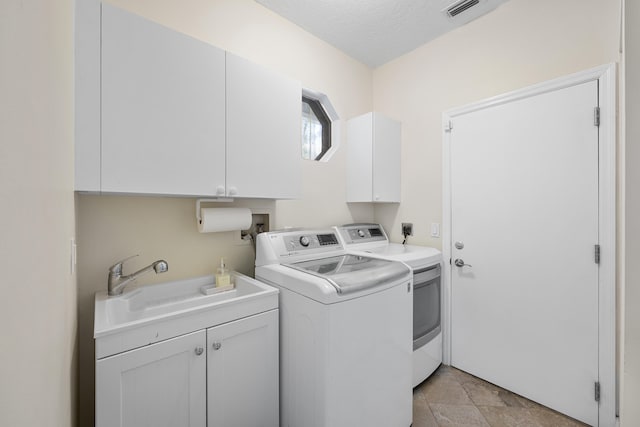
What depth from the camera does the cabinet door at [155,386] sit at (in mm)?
1027

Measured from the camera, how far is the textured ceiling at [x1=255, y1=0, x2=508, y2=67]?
6.61 feet

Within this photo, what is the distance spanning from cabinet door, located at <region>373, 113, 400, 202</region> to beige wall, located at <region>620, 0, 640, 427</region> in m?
1.67

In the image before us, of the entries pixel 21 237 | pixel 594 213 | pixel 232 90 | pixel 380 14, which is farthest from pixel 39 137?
pixel 594 213

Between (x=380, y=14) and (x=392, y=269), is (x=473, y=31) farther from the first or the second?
(x=392, y=269)

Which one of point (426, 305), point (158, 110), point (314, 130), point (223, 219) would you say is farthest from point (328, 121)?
point (426, 305)

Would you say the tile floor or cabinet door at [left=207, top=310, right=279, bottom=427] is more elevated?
cabinet door at [left=207, top=310, right=279, bottom=427]

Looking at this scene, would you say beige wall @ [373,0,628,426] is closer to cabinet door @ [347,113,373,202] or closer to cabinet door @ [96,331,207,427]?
cabinet door @ [347,113,373,202]

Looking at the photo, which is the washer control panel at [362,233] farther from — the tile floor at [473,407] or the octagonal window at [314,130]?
the tile floor at [473,407]

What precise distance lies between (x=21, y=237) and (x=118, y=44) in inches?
45.2

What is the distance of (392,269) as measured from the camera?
1.55 metres

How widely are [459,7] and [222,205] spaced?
2314 mm

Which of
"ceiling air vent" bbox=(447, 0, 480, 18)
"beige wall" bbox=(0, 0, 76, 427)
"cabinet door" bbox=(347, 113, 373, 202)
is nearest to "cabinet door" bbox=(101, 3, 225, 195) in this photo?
"beige wall" bbox=(0, 0, 76, 427)

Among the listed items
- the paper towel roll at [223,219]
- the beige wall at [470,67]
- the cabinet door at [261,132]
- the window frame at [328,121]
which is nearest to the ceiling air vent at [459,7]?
the beige wall at [470,67]

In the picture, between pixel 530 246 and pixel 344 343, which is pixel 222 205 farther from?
pixel 530 246
